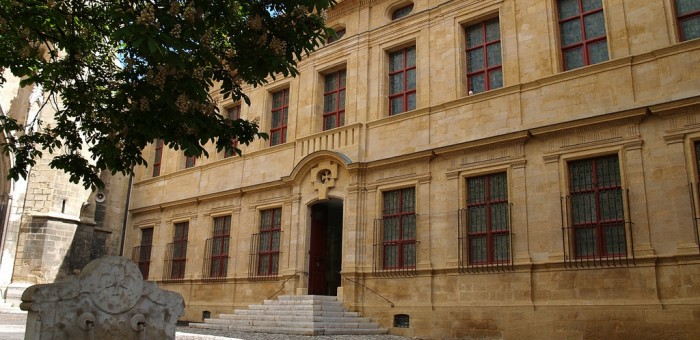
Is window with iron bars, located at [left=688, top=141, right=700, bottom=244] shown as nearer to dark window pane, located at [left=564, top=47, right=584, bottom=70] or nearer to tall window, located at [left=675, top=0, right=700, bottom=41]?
tall window, located at [left=675, top=0, right=700, bottom=41]

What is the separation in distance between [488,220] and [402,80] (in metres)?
4.61

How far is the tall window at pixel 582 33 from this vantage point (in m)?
12.2

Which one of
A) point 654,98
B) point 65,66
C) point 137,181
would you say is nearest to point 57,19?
point 65,66

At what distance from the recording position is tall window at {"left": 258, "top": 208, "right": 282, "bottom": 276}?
16.6 m

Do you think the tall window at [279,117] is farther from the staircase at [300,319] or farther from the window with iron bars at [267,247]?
the staircase at [300,319]

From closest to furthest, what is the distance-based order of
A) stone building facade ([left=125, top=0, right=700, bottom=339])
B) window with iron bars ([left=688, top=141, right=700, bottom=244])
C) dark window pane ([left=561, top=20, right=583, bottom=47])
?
window with iron bars ([left=688, top=141, right=700, bottom=244])
stone building facade ([left=125, top=0, right=700, bottom=339])
dark window pane ([left=561, top=20, right=583, bottom=47])

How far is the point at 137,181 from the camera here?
869 inches

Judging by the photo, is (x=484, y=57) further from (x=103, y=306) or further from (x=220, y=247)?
(x=103, y=306)

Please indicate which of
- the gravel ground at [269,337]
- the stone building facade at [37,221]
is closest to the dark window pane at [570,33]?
the gravel ground at [269,337]

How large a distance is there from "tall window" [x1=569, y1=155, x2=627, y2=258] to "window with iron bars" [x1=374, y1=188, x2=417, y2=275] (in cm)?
371

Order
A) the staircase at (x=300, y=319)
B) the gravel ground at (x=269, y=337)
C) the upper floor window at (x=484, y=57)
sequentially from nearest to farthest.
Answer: the gravel ground at (x=269, y=337) < the staircase at (x=300, y=319) < the upper floor window at (x=484, y=57)

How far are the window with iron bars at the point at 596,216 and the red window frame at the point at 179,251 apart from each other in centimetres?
1231

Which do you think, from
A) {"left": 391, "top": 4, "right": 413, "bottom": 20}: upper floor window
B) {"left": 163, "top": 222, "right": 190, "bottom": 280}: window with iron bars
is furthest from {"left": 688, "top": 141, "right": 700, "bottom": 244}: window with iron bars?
{"left": 163, "top": 222, "right": 190, "bottom": 280}: window with iron bars

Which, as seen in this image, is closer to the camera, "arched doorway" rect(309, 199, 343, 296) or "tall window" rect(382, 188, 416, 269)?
"tall window" rect(382, 188, 416, 269)
